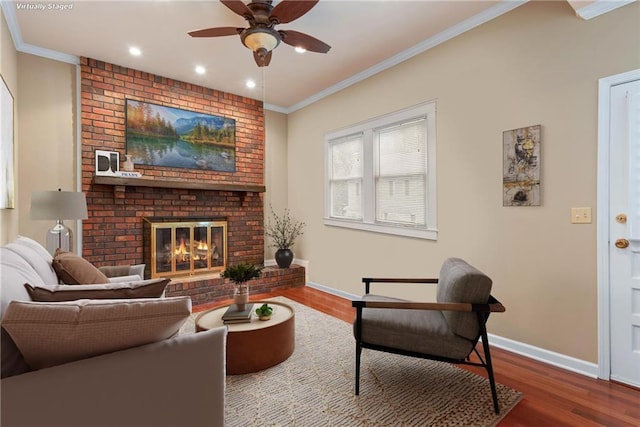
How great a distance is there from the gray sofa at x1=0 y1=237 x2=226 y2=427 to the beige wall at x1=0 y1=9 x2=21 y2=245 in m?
1.97

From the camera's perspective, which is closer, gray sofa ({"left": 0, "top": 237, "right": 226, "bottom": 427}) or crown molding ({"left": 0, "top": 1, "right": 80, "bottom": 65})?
gray sofa ({"left": 0, "top": 237, "right": 226, "bottom": 427})

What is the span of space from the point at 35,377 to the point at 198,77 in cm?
401

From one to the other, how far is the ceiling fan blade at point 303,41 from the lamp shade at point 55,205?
7.74 feet

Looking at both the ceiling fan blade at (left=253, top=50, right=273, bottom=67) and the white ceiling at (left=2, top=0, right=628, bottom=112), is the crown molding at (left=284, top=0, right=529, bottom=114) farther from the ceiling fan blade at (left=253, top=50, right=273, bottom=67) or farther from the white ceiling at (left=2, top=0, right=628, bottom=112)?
the ceiling fan blade at (left=253, top=50, right=273, bottom=67)

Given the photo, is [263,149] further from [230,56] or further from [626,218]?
[626,218]

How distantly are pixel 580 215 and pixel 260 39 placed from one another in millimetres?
2813

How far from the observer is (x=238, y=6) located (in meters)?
2.26

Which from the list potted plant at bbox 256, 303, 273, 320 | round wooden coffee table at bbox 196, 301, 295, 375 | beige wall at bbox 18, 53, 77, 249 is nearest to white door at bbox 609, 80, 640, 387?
round wooden coffee table at bbox 196, 301, 295, 375

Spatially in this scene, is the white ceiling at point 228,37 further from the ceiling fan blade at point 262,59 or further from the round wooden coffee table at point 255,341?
the round wooden coffee table at point 255,341

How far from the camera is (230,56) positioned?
351 cm

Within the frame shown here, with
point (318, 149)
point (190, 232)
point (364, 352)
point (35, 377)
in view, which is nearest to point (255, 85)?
point (318, 149)

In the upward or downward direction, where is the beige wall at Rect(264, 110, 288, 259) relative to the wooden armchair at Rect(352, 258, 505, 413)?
upward

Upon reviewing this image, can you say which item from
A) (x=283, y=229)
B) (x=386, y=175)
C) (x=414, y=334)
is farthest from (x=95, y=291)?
(x=283, y=229)

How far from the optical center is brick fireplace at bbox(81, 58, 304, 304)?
366cm
